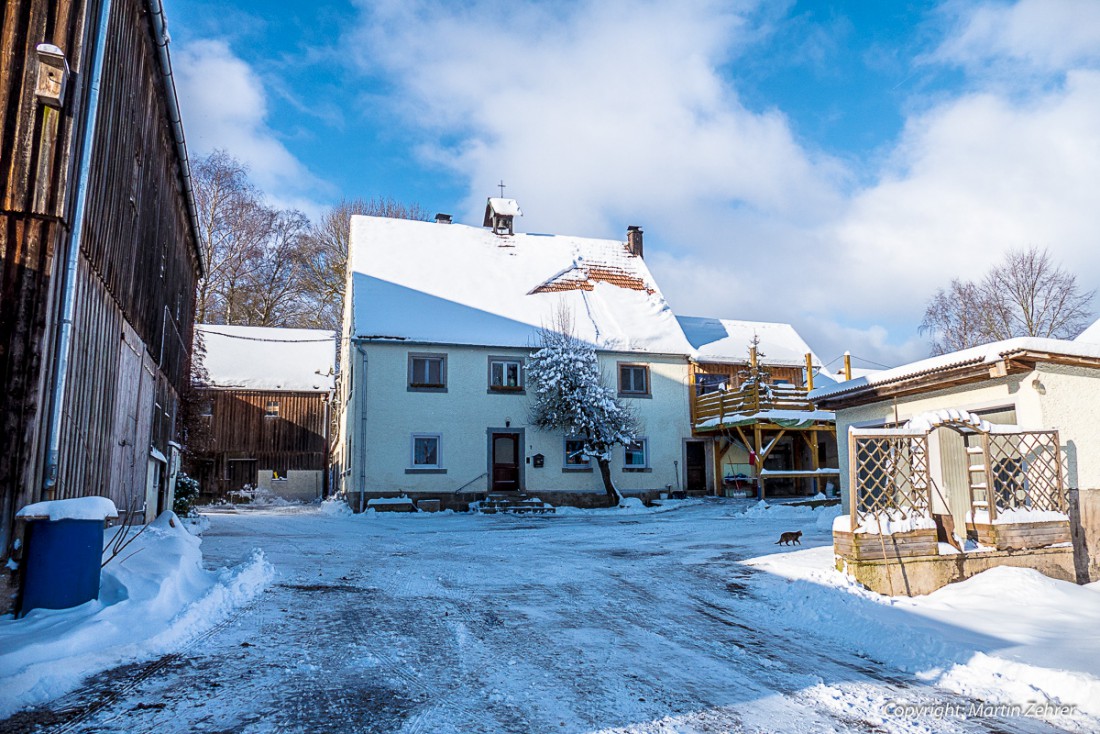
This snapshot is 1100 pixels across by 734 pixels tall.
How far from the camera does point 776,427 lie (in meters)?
23.7

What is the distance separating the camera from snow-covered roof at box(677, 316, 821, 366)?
27.5 meters

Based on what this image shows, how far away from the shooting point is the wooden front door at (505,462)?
78.7 ft

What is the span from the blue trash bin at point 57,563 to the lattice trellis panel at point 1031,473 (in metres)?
9.22

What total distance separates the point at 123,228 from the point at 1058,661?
1102cm

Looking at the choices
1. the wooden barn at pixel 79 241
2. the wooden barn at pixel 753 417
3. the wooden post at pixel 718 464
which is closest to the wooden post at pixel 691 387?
the wooden barn at pixel 753 417

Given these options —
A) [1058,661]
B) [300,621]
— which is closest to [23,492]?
[300,621]

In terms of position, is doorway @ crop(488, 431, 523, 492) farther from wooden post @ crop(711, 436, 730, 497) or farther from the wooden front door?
wooden post @ crop(711, 436, 730, 497)

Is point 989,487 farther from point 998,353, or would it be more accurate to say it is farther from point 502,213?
point 502,213

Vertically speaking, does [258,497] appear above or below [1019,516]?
below

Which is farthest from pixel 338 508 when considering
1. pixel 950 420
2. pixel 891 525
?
pixel 950 420

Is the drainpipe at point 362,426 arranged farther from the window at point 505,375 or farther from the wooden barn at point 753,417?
the wooden barn at point 753,417

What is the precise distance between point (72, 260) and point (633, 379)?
2036 centimetres

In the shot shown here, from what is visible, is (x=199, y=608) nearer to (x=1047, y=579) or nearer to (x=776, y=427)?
(x=1047, y=579)

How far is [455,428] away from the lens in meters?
23.4
